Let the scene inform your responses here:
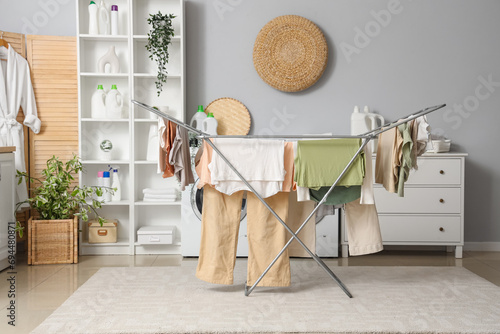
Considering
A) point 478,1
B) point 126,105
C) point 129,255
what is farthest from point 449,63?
point 129,255

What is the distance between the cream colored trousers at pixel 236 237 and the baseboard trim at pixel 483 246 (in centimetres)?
223

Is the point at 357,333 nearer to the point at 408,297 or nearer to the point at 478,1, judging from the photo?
the point at 408,297

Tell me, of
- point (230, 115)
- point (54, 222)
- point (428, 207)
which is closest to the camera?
point (54, 222)

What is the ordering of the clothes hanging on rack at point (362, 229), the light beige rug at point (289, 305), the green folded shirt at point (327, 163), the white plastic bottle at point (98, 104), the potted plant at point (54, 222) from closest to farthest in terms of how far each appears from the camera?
the light beige rug at point (289, 305) → the green folded shirt at point (327, 163) → the clothes hanging on rack at point (362, 229) → the potted plant at point (54, 222) → the white plastic bottle at point (98, 104)

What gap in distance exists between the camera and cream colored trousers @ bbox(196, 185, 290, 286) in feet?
9.14

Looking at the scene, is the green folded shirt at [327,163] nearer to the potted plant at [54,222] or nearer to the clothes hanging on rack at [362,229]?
the clothes hanging on rack at [362,229]

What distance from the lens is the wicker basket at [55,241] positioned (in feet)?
12.1

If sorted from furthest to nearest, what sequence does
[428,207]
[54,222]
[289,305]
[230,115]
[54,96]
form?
[230,115] → [54,96] → [428,207] → [54,222] → [289,305]

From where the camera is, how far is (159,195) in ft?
13.4

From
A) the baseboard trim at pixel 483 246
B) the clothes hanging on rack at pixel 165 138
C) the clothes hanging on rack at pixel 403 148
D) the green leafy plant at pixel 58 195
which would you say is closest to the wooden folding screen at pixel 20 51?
the green leafy plant at pixel 58 195

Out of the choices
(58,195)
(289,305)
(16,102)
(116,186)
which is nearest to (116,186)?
(116,186)

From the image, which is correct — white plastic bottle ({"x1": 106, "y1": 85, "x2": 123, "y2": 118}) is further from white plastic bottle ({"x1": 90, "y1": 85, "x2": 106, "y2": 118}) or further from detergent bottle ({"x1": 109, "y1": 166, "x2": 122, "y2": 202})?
detergent bottle ({"x1": 109, "y1": 166, "x2": 122, "y2": 202})

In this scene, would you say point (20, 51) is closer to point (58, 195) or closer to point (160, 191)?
point (58, 195)

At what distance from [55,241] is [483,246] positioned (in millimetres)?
3528
